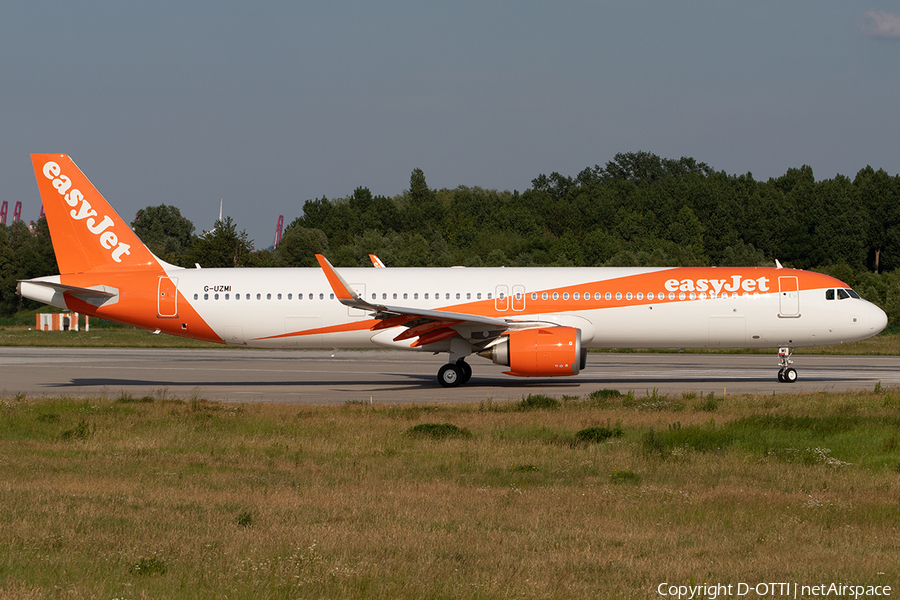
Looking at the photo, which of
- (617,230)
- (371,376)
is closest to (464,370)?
(371,376)

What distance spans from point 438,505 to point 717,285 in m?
18.6

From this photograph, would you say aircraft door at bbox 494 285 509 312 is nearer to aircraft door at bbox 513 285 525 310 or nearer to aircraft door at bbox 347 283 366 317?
aircraft door at bbox 513 285 525 310

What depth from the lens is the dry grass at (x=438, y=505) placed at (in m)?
7.61

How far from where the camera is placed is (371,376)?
3167 centimetres

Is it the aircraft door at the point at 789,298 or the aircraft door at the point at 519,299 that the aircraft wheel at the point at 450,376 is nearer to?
the aircraft door at the point at 519,299

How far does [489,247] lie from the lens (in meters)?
89.2

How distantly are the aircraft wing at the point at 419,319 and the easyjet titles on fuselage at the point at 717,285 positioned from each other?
5.32m

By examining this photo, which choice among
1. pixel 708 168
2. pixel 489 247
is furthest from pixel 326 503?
pixel 708 168

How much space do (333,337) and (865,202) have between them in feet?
284

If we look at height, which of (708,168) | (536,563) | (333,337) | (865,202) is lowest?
(536,563)

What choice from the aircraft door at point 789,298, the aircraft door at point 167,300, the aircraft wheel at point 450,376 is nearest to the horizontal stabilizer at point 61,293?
the aircraft door at point 167,300

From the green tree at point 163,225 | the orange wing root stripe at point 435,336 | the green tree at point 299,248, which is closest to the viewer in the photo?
the orange wing root stripe at point 435,336

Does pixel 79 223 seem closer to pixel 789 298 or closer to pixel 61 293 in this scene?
pixel 61 293

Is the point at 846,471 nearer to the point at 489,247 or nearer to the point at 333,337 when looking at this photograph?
the point at 333,337
